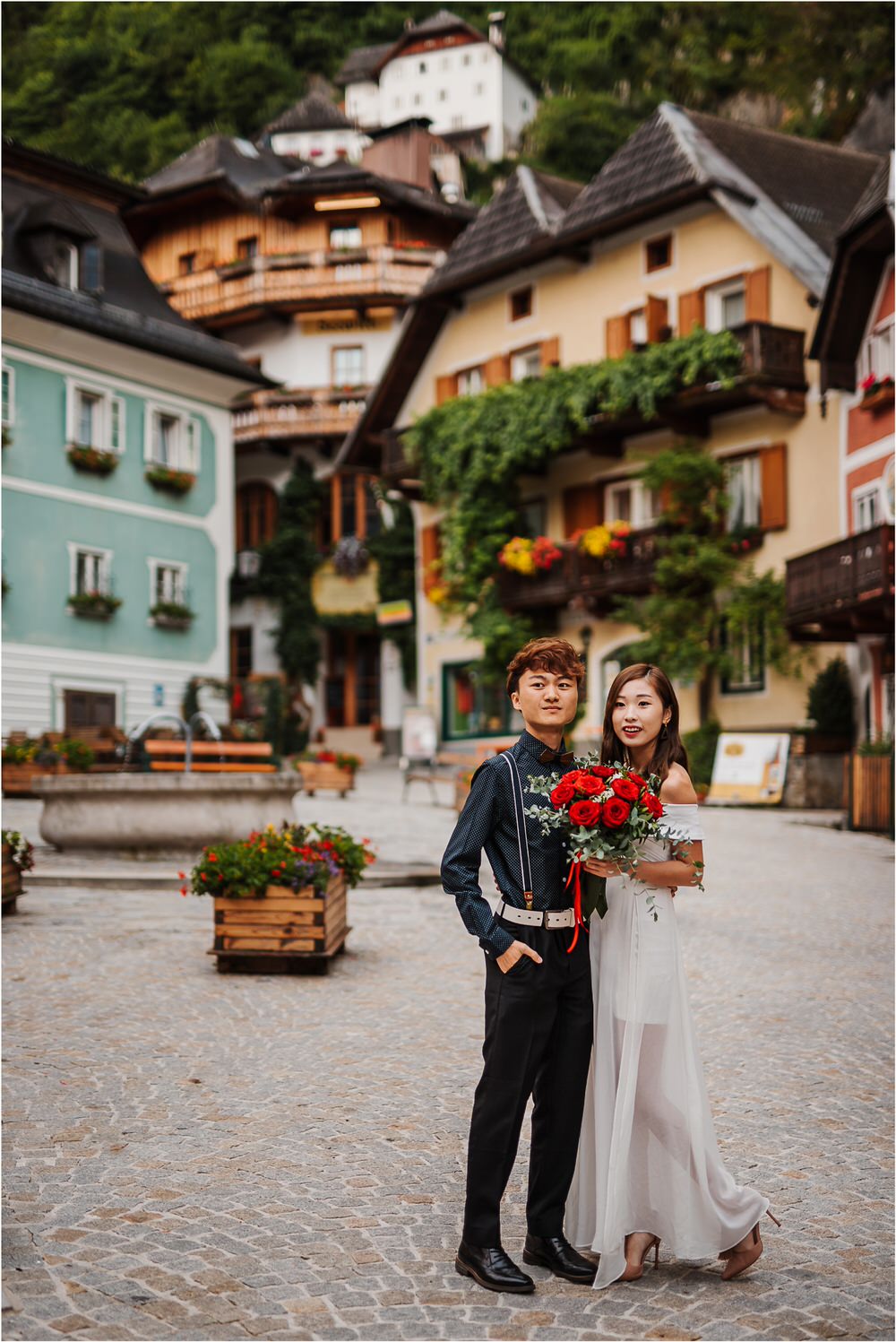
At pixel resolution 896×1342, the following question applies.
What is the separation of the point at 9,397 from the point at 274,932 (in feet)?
73.3

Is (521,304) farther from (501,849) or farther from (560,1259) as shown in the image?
(560,1259)

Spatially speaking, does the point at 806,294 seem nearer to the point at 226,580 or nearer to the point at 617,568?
the point at 617,568

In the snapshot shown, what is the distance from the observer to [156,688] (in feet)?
105

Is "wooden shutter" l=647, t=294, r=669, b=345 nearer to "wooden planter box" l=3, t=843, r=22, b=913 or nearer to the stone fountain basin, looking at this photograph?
the stone fountain basin

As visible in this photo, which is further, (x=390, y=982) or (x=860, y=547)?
(x=860, y=547)

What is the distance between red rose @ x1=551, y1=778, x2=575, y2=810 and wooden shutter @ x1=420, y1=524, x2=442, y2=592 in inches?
1155

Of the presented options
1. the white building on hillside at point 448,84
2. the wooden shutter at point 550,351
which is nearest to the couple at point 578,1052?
the wooden shutter at point 550,351

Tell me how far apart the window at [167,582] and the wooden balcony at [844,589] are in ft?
46.9

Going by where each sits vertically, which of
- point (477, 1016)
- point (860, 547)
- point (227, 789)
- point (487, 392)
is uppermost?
point (487, 392)

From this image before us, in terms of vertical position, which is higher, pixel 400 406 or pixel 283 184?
pixel 283 184

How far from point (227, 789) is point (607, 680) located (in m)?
15.6

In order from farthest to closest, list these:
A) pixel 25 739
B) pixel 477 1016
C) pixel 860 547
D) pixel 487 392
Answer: pixel 487 392, pixel 25 739, pixel 860 547, pixel 477 1016

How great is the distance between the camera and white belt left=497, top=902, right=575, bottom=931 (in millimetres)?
4375

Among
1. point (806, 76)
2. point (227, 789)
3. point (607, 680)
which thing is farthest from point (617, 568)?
point (806, 76)
